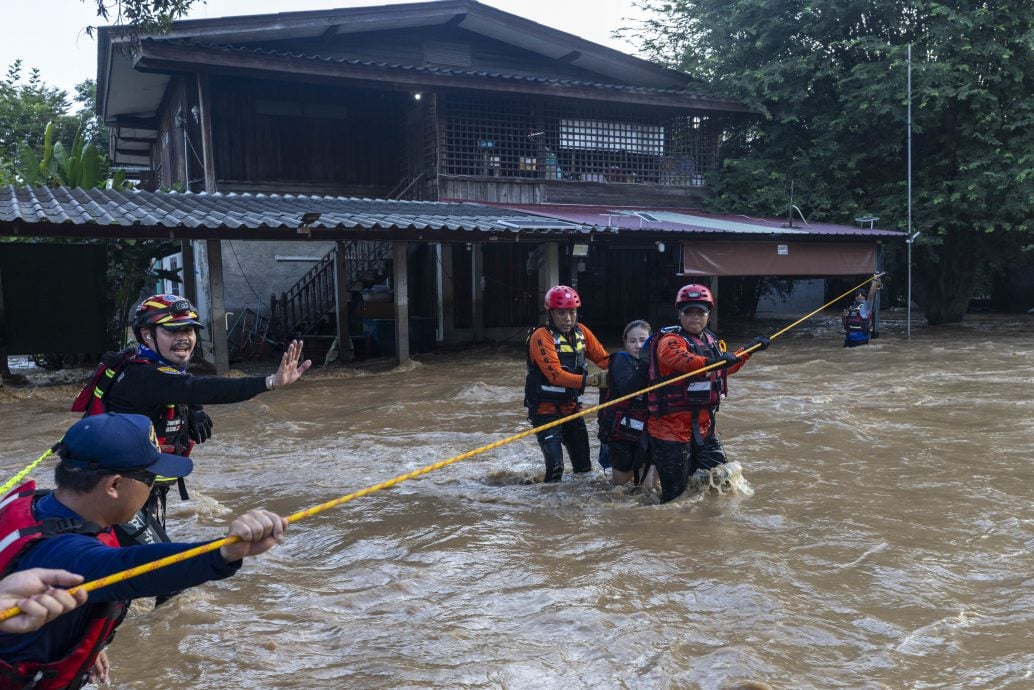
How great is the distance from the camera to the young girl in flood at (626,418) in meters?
6.11

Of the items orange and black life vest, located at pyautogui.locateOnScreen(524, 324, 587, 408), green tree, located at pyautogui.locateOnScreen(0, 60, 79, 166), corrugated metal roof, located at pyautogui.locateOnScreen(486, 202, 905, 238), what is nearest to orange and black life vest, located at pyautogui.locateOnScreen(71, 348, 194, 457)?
orange and black life vest, located at pyautogui.locateOnScreen(524, 324, 587, 408)

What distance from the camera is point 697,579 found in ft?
15.6

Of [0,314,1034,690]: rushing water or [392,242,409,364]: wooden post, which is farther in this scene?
[392,242,409,364]: wooden post

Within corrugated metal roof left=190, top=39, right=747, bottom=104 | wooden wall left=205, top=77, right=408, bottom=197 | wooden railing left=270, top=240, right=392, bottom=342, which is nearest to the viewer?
corrugated metal roof left=190, top=39, right=747, bottom=104

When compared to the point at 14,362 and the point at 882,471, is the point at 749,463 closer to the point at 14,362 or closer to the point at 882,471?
the point at 882,471

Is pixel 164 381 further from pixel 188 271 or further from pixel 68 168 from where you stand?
pixel 68 168

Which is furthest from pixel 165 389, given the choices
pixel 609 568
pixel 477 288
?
pixel 477 288

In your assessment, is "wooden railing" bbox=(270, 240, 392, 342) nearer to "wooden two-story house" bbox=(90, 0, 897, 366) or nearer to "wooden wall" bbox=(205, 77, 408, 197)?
"wooden two-story house" bbox=(90, 0, 897, 366)

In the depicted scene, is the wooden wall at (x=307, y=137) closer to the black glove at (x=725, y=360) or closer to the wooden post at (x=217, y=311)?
the wooden post at (x=217, y=311)

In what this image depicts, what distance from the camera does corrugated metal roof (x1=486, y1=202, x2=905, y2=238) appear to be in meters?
15.2

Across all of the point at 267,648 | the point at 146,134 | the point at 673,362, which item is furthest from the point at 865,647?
the point at 146,134

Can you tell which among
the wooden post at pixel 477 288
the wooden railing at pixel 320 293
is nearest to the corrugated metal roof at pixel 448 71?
the wooden railing at pixel 320 293

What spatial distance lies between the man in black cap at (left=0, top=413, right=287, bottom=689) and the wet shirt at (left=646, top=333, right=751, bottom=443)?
3.67m

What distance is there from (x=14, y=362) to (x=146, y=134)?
26.0ft
